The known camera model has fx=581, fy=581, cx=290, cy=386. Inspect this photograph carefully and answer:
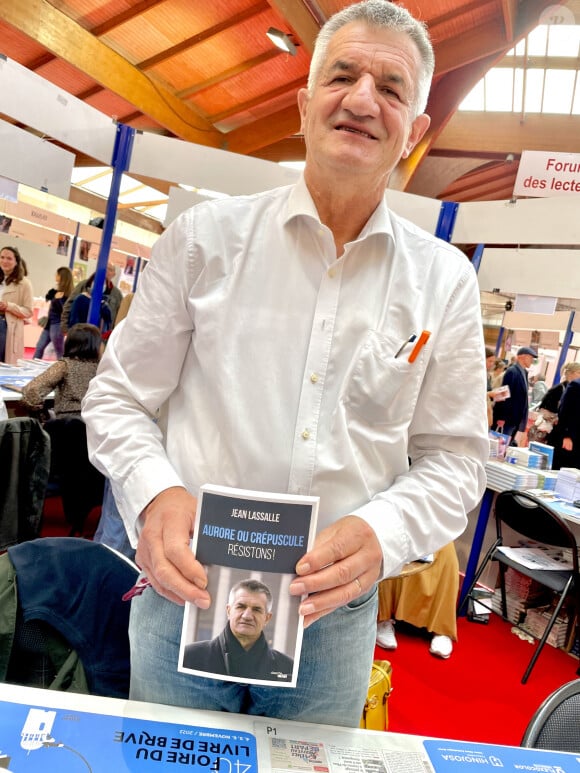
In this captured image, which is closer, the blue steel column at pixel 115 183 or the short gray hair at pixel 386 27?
the short gray hair at pixel 386 27

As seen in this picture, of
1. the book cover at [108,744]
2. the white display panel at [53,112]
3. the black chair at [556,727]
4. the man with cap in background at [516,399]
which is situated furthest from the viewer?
the man with cap in background at [516,399]

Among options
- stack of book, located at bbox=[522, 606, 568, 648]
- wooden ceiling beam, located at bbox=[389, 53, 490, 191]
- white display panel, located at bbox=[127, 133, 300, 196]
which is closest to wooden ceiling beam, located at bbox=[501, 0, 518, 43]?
wooden ceiling beam, located at bbox=[389, 53, 490, 191]

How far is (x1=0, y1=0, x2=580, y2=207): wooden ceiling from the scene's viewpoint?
217 inches

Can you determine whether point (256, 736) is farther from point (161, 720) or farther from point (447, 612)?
point (447, 612)

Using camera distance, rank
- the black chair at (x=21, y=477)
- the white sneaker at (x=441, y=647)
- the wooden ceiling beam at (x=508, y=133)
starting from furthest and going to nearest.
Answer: the wooden ceiling beam at (x=508, y=133) → the white sneaker at (x=441, y=647) → the black chair at (x=21, y=477)

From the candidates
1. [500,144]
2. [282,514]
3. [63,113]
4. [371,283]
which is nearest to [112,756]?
[282,514]

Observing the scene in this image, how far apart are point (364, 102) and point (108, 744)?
0.99 metres

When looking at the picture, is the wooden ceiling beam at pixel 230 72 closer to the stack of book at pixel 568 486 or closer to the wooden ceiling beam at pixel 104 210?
the wooden ceiling beam at pixel 104 210

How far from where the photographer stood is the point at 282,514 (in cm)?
73

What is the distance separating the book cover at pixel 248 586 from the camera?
0.73m

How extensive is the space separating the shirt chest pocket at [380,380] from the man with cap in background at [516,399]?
637cm

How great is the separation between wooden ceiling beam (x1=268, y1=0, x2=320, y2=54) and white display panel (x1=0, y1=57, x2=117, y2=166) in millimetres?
2611

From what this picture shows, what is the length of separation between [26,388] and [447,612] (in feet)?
9.31

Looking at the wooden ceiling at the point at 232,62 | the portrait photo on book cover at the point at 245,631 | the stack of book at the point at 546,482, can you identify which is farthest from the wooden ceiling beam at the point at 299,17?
the portrait photo on book cover at the point at 245,631
